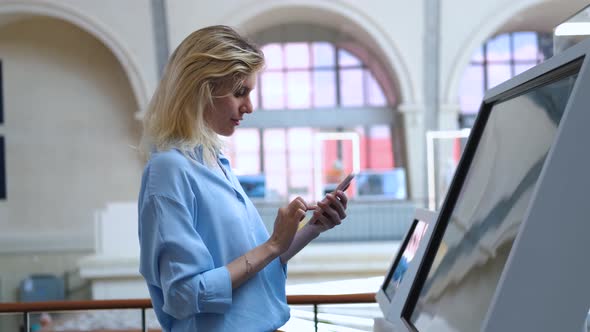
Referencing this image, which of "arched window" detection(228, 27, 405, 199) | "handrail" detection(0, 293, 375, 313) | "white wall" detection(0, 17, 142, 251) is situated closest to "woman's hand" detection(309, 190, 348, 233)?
"handrail" detection(0, 293, 375, 313)

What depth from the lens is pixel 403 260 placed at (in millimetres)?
1796

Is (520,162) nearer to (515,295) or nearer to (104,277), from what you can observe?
(515,295)

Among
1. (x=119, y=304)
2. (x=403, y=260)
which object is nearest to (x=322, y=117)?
(x=119, y=304)

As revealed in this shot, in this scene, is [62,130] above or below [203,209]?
above

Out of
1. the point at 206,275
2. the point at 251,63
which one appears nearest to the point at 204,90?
the point at 251,63

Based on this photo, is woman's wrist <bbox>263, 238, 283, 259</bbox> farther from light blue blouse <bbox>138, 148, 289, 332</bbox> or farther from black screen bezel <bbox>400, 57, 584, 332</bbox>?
black screen bezel <bbox>400, 57, 584, 332</bbox>

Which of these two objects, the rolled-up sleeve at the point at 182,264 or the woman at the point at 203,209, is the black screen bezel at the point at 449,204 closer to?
the woman at the point at 203,209

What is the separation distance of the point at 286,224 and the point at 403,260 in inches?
20.5

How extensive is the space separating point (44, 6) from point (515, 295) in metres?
15.4

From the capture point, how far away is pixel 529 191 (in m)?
0.83

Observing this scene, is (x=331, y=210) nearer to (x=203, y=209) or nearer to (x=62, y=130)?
(x=203, y=209)

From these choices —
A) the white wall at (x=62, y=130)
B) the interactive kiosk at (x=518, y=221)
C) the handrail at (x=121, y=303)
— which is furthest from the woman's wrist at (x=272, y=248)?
the white wall at (x=62, y=130)

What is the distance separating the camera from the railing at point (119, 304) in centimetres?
294

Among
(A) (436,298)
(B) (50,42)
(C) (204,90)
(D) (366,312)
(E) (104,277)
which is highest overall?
(B) (50,42)
